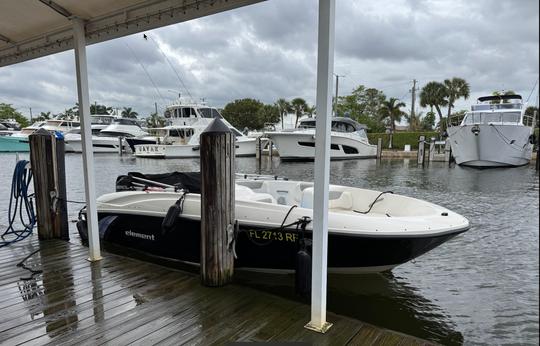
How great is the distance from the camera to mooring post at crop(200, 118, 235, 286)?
311cm

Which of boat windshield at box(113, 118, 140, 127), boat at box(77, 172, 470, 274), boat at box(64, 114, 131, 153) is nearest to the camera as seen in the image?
boat at box(77, 172, 470, 274)

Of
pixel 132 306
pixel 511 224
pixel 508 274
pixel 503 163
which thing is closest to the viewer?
pixel 132 306

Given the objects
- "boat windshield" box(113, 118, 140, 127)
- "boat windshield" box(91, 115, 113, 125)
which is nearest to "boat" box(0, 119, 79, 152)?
"boat windshield" box(91, 115, 113, 125)

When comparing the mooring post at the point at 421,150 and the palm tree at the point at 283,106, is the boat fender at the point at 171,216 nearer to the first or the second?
the mooring post at the point at 421,150

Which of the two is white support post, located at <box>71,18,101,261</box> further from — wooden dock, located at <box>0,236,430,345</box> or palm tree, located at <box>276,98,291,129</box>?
palm tree, located at <box>276,98,291,129</box>

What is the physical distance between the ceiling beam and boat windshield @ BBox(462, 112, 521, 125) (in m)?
22.9

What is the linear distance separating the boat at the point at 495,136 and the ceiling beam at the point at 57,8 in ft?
70.7

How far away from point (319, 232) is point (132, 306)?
155 centimetres

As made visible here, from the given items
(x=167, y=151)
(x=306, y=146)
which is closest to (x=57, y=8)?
(x=306, y=146)

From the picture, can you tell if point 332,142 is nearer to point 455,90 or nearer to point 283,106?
point 455,90

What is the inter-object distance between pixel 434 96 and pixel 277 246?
43.9 metres

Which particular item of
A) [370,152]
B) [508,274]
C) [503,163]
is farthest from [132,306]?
[370,152]

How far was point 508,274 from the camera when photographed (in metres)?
5.22

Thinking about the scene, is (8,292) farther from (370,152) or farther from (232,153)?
(370,152)
